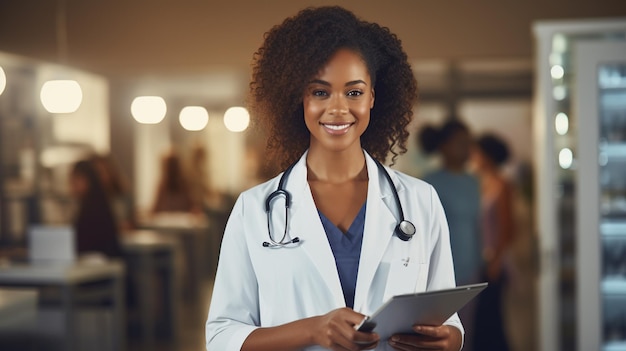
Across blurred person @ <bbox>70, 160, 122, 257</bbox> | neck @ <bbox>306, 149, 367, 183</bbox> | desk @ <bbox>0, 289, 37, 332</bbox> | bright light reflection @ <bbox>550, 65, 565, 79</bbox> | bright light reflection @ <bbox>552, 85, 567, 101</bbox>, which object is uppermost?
bright light reflection @ <bbox>550, 65, 565, 79</bbox>

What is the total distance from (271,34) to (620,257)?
3211mm

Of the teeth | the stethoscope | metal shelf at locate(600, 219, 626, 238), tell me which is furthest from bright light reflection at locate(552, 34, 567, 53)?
the teeth

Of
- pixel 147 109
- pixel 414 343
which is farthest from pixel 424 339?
pixel 147 109

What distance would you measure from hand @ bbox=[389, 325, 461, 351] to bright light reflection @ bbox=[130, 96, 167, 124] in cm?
774

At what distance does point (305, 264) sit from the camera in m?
1.64

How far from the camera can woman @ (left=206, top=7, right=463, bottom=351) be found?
161cm

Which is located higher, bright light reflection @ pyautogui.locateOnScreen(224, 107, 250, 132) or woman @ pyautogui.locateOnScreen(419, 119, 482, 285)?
bright light reflection @ pyautogui.locateOnScreen(224, 107, 250, 132)

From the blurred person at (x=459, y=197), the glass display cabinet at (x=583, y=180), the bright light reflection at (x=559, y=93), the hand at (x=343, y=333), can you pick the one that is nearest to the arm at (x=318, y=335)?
the hand at (x=343, y=333)

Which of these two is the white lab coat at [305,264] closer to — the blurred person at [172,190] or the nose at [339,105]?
the nose at [339,105]

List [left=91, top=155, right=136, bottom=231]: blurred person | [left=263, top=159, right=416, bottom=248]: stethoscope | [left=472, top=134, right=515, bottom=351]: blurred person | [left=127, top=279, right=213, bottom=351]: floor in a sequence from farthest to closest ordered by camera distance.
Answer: [left=91, top=155, right=136, bottom=231]: blurred person < [left=127, top=279, right=213, bottom=351]: floor < [left=472, top=134, right=515, bottom=351]: blurred person < [left=263, top=159, right=416, bottom=248]: stethoscope

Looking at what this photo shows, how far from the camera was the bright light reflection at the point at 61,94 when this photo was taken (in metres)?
6.15

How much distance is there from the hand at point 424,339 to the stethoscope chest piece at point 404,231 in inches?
7.1

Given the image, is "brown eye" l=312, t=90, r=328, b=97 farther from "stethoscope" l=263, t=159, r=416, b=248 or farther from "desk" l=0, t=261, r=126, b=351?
"desk" l=0, t=261, r=126, b=351

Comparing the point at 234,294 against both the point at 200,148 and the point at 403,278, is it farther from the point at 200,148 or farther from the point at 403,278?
the point at 200,148
